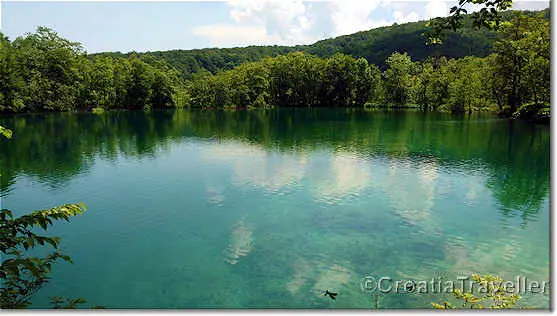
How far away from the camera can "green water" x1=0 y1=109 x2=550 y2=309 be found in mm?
9125

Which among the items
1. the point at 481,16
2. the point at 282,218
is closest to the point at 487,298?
the point at 481,16

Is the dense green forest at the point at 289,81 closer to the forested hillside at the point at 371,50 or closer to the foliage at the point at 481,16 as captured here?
the forested hillside at the point at 371,50

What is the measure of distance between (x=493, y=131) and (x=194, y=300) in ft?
110

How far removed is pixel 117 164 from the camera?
22375 millimetres

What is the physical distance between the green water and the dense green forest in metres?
22.0

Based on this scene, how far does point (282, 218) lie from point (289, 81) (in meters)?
72.4

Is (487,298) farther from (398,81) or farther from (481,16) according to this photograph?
(398,81)

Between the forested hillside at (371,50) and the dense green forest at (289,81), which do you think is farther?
the forested hillside at (371,50)

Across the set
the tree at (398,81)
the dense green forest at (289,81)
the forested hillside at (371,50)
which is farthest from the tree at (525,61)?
the forested hillside at (371,50)

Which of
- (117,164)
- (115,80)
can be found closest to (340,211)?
(117,164)

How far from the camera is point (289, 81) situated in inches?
3292

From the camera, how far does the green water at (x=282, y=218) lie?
9.12m

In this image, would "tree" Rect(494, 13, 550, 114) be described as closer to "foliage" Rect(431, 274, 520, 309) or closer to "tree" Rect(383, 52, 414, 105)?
"tree" Rect(383, 52, 414, 105)

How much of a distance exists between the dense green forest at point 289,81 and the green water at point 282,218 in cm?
2200
